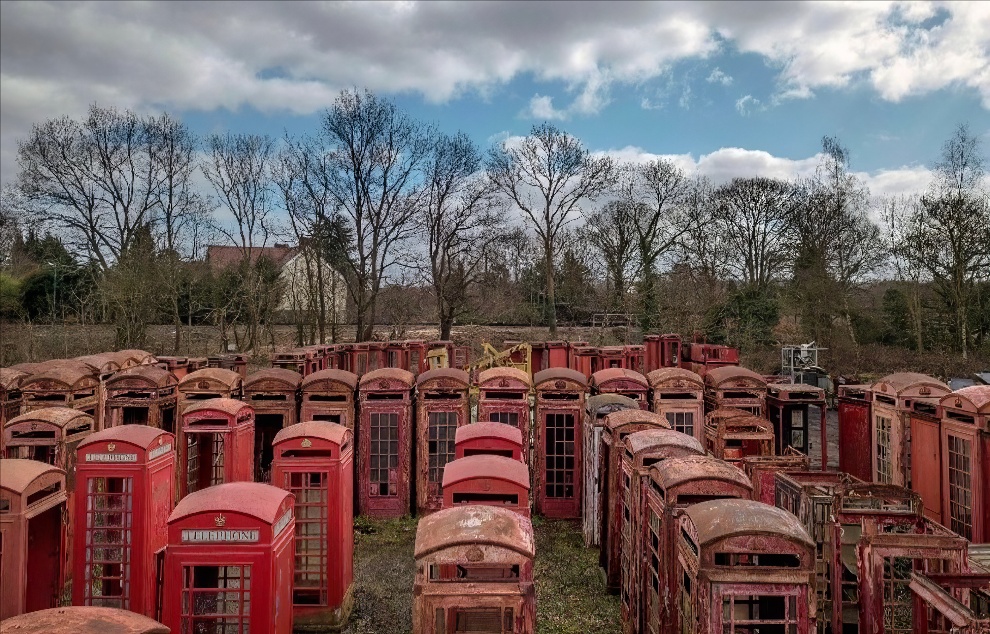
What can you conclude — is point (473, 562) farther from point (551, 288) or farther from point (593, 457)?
point (551, 288)

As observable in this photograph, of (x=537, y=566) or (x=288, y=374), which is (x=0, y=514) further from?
(x=537, y=566)

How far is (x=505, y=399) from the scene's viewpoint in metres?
12.2

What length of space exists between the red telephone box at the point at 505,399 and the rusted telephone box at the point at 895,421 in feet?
24.2

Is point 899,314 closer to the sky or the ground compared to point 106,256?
closer to the ground

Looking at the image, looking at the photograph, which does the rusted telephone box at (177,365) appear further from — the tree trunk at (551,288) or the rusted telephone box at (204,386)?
the tree trunk at (551,288)

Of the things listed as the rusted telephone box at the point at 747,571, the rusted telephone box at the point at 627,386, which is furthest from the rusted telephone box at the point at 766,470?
the rusted telephone box at the point at 747,571

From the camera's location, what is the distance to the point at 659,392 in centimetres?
1281

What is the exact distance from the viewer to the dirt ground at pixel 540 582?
801cm

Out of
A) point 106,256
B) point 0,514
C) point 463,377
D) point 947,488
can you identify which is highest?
point 106,256

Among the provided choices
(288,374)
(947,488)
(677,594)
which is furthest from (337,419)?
(947,488)

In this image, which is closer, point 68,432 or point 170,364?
point 68,432

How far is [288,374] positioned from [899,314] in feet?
104

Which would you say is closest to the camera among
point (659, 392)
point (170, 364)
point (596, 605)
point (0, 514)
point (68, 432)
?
point (0, 514)

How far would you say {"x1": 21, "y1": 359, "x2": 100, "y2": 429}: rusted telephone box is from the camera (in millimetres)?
11680
